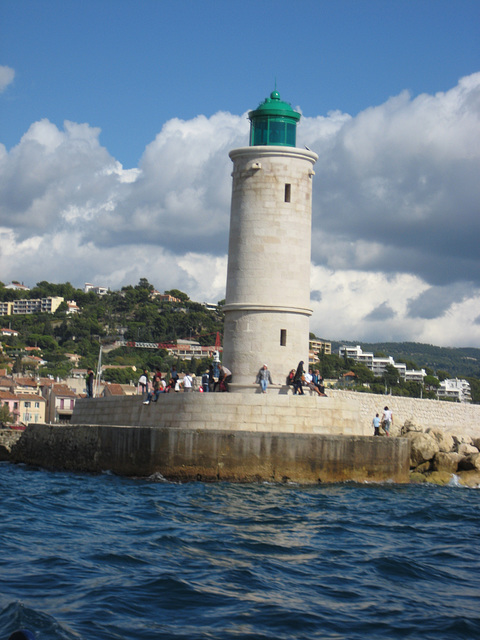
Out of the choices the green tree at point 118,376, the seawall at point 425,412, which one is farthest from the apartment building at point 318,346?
the seawall at point 425,412

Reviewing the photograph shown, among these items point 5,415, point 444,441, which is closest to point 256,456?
point 444,441

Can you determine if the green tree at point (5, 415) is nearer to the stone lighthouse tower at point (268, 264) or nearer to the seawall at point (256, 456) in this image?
the stone lighthouse tower at point (268, 264)

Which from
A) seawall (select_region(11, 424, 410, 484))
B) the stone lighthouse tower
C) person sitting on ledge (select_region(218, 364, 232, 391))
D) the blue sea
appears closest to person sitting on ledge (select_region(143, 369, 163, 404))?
seawall (select_region(11, 424, 410, 484))

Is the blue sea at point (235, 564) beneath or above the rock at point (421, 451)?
beneath

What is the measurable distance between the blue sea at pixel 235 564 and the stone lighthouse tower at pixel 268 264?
15.8 feet

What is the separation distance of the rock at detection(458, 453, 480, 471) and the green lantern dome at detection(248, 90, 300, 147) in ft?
26.3

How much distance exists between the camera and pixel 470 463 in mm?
19328

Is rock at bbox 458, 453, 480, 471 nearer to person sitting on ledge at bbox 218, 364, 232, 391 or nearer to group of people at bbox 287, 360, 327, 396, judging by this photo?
group of people at bbox 287, 360, 327, 396

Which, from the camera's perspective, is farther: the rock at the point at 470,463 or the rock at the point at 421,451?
the rock at the point at 421,451

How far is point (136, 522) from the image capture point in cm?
1204

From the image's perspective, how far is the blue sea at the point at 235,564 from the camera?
24.8 ft

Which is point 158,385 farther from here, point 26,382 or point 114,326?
point 114,326

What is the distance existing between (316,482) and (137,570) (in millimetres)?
7780

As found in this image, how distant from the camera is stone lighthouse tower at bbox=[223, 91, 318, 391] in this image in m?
19.7
